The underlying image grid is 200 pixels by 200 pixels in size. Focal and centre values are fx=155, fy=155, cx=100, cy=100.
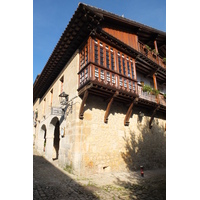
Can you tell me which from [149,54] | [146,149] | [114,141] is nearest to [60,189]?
[114,141]

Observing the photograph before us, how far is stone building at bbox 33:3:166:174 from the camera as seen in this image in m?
6.85

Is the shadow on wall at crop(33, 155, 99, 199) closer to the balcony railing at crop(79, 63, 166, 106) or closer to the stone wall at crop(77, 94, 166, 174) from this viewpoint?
the stone wall at crop(77, 94, 166, 174)

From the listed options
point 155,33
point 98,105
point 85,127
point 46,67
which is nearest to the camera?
point 85,127

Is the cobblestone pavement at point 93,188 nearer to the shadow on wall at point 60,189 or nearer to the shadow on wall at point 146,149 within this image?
the shadow on wall at point 60,189

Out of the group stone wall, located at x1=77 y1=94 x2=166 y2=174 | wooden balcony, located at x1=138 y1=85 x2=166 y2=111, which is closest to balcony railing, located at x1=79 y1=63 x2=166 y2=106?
wooden balcony, located at x1=138 y1=85 x2=166 y2=111

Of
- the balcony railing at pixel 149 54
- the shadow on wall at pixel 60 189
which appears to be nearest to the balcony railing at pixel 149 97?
the balcony railing at pixel 149 54

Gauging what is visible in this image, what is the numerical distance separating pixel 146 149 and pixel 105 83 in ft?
16.8

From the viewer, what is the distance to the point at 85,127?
7039mm

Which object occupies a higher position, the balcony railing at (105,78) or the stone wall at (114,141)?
the balcony railing at (105,78)

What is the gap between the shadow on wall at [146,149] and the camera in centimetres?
833
